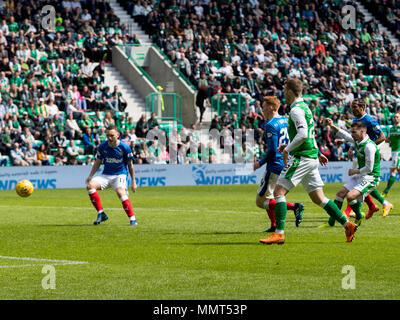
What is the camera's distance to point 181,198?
984 inches

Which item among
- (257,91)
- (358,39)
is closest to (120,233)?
(257,91)

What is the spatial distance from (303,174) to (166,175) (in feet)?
66.6

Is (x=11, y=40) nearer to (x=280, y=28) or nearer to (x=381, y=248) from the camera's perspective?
(x=280, y=28)

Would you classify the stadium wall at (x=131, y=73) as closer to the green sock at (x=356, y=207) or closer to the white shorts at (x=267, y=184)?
the green sock at (x=356, y=207)

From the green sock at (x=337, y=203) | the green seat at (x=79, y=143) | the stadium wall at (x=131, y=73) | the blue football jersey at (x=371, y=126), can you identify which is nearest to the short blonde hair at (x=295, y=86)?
the green sock at (x=337, y=203)

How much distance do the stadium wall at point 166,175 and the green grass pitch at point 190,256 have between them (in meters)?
9.48

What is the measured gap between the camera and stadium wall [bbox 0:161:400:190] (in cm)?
2959

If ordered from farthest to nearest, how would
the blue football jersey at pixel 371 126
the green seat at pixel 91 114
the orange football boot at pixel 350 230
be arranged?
the green seat at pixel 91 114, the blue football jersey at pixel 371 126, the orange football boot at pixel 350 230

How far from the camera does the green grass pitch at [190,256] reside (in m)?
8.73

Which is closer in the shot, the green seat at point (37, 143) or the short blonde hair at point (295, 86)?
the short blonde hair at point (295, 86)

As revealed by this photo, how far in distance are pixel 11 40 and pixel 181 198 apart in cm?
1268

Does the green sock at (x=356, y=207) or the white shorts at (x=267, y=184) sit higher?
the white shorts at (x=267, y=184)

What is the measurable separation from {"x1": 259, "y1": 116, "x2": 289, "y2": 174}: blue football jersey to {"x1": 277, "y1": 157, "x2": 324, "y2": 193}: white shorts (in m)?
1.50

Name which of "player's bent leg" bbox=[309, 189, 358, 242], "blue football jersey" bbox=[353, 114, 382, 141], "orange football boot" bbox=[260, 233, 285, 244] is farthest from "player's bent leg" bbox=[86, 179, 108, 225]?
"player's bent leg" bbox=[309, 189, 358, 242]
